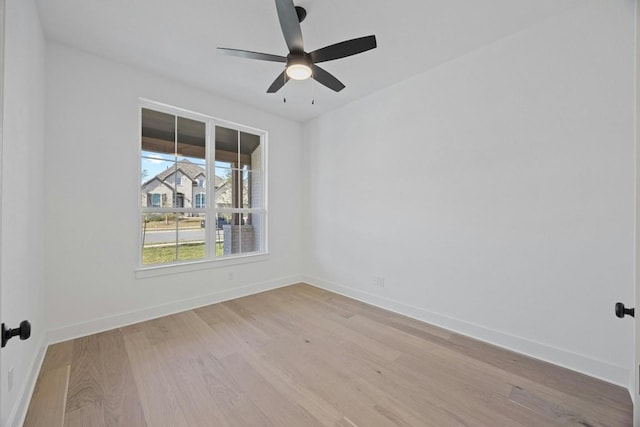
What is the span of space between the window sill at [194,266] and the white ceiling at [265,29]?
7.31 feet

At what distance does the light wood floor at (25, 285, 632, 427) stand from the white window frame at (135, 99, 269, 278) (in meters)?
0.65

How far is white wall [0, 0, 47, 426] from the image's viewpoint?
4.57 ft

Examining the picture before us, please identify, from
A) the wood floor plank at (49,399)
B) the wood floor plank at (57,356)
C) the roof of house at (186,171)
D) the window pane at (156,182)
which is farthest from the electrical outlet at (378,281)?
the wood floor plank at (57,356)

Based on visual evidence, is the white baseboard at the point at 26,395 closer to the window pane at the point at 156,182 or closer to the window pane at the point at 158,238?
the window pane at the point at 158,238

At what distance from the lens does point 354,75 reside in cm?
302

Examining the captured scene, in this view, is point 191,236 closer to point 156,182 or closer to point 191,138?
point 156,182

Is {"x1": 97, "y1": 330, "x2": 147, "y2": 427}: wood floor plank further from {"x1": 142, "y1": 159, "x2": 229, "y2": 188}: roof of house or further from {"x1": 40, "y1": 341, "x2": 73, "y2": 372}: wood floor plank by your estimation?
{"x1": 142, "y1": 159, "x2": 229, "y2": 188}: roof of house

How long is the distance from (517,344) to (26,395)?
3.67 metres

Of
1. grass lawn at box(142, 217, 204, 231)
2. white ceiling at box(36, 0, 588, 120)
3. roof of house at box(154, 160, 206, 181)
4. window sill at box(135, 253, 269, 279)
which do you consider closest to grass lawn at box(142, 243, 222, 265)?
window sill at box(135, 253, 269, 279)

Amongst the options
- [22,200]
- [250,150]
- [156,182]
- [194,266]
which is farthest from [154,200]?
[250,150]

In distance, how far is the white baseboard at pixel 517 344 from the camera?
1938mm

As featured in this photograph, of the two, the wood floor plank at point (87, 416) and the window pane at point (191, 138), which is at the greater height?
the window pane at point (191, 138)

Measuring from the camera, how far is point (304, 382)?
6.30 feet

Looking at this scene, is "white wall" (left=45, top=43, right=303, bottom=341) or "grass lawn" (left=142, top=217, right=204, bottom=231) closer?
"white wall" (left=45, top=43, right=303, bottom=341)
